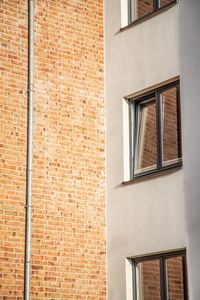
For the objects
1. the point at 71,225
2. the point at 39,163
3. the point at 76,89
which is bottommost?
the point at 71,225

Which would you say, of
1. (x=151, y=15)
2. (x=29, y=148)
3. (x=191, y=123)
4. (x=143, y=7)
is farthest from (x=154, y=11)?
(x=29, y=148)

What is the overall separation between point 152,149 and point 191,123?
1.38 meters

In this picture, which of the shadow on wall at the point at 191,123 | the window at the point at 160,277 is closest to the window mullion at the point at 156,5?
the shadow on wall at the point at 191,123

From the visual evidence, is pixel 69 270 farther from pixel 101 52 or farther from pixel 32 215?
pixel 101 52

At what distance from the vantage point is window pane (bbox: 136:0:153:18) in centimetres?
1542

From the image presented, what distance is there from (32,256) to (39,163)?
177cm

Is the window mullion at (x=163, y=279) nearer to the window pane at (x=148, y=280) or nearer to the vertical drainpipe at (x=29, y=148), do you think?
the window pane at (x=148, y=280)

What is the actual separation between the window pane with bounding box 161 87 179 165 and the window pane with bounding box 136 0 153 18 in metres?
1.89

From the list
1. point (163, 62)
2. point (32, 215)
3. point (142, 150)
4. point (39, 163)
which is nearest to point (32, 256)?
→ point (32, 215)

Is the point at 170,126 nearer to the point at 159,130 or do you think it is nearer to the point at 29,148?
the point at 159,130

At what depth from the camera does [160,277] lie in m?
13.9

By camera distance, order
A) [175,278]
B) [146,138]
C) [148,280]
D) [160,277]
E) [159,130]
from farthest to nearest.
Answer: [146,138], [159,130], [148,280], [160,277], [175,278]

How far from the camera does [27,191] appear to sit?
45.9ft

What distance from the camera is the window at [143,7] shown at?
49.4ft
